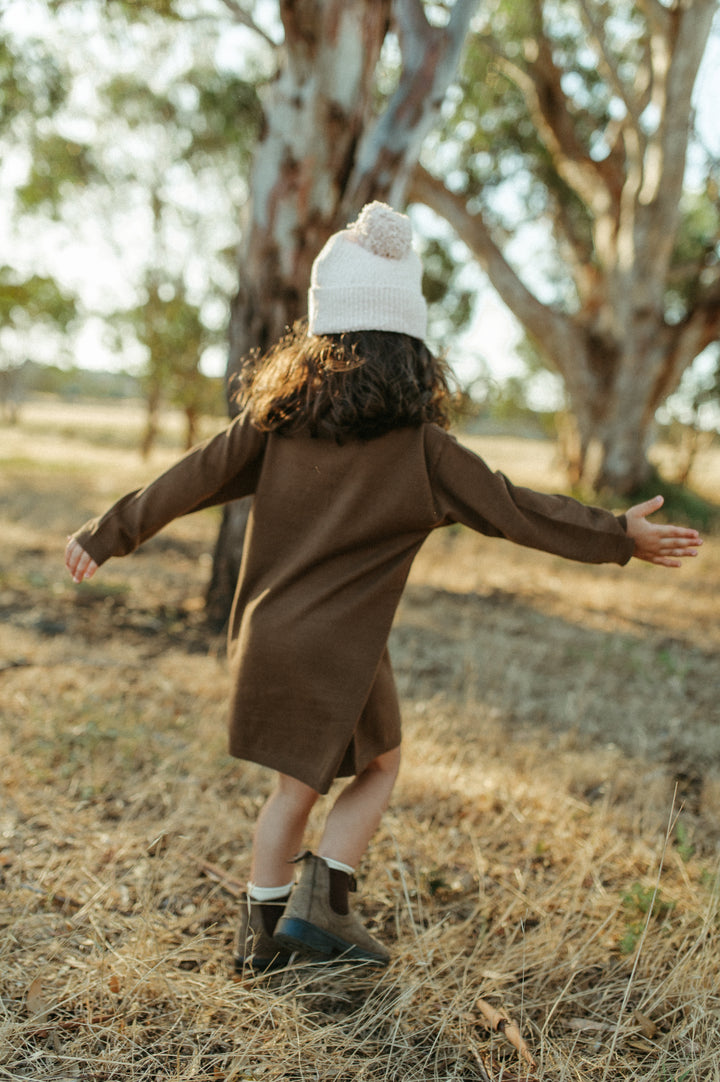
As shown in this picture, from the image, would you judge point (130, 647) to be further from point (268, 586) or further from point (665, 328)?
point (665, 328)

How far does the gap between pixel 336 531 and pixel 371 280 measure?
0.61 m

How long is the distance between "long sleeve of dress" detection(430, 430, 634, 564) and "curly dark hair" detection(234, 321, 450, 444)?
0.13m

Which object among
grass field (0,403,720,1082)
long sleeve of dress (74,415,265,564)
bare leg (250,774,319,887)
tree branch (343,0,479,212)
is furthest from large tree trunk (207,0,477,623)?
bare leg (250,774,319,887)

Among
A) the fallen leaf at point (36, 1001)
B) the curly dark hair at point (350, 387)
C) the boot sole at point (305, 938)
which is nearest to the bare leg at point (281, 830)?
the boot sole at point (305, 938)

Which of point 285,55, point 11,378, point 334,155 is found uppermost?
point 285,55

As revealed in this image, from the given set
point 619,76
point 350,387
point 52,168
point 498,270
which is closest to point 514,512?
point 350,387

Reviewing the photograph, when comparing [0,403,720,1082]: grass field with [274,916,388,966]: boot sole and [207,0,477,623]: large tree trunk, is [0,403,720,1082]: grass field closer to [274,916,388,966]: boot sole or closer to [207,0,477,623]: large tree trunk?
[274,916,388,966]: boot sole

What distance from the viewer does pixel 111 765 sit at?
2.88 m

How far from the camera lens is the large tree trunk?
3838mm

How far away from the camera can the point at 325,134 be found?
3.93 meters

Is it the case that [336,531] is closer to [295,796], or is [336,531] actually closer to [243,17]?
[295,796]

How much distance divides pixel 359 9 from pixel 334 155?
2.21 ft

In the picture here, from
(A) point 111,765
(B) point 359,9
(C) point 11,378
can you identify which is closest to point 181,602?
(A) point 111,765

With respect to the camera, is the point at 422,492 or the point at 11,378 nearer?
the point at 422,492
